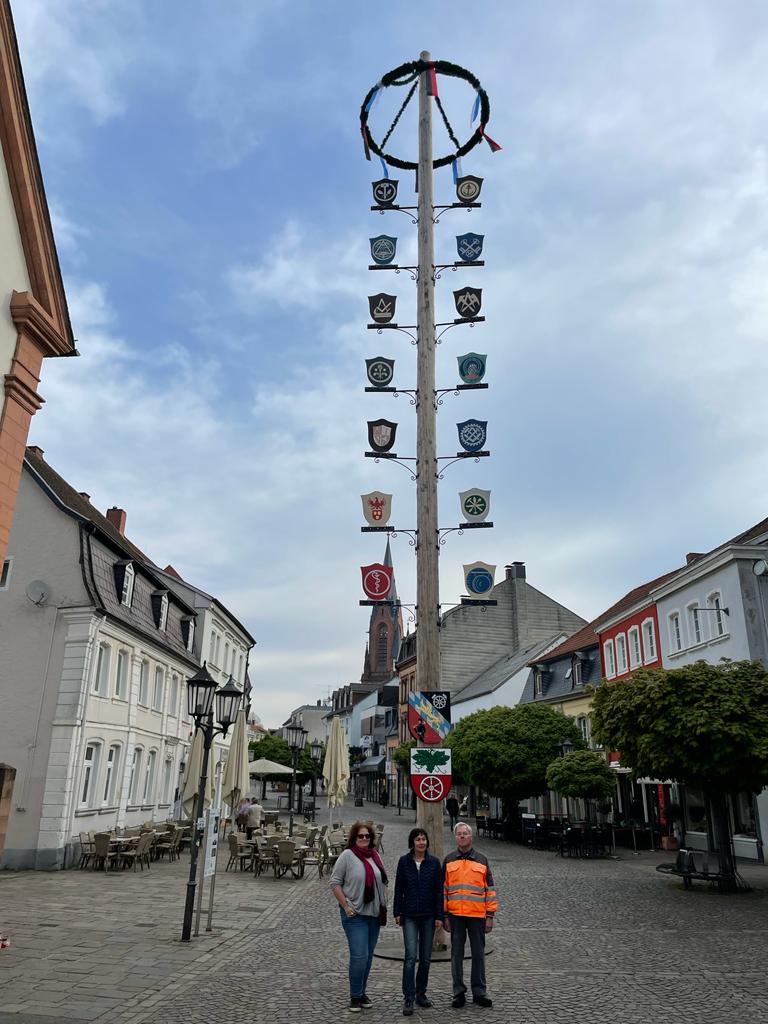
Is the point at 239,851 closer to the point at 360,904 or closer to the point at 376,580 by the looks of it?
the point at 376,580

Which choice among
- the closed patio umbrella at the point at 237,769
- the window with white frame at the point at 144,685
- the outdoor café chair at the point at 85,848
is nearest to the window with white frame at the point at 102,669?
the window with white frame at the point at 144,685

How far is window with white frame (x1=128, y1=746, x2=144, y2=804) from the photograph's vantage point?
24.4 m

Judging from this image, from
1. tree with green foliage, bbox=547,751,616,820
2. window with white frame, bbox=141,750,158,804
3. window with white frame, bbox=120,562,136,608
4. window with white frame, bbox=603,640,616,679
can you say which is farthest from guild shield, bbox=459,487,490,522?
window with white frame, bbox=603,640,616,679

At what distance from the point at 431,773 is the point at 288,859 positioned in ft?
32.5

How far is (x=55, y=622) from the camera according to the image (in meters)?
20.3

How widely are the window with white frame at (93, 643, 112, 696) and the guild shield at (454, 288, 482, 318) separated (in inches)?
546

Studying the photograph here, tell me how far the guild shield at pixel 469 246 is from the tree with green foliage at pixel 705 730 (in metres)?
9.74

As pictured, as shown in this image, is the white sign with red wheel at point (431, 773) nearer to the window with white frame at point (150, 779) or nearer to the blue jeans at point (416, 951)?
the blue jeans at point (416, 951)

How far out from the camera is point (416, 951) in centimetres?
749

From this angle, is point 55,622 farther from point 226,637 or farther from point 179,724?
point 226,637

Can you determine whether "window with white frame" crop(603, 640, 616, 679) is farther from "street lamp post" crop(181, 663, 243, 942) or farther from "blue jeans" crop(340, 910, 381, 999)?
"blue jeans" crop(340, 910, 381, 999)

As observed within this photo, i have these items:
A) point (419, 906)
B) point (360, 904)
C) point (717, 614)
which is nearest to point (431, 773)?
point (419, 906)

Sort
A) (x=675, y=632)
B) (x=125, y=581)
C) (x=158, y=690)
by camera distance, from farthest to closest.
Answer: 1. (x=675, y=632)
2. (x=158, y=690)
3. (x=125, y=581)

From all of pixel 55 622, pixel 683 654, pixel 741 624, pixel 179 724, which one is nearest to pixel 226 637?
pixel 179 724
